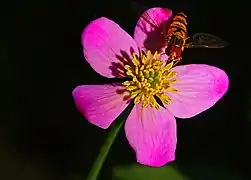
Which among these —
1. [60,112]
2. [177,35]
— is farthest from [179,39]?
[60,112]

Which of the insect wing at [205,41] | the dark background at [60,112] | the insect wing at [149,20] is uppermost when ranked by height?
the insect wing at [149,20]

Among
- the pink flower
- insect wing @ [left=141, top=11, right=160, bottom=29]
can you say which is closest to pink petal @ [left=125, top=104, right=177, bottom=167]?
the pink flower

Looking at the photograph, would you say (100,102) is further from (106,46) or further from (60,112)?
(60,112)

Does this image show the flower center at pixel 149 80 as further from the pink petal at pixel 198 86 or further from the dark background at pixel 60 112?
the dark background at pixel 60 112

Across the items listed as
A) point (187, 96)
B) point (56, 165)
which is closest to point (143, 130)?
point (187, 96)

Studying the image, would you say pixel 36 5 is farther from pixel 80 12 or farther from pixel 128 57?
pixel 128 57

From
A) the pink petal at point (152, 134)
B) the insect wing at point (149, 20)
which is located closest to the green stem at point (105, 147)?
the pink petal at point (152, 134)

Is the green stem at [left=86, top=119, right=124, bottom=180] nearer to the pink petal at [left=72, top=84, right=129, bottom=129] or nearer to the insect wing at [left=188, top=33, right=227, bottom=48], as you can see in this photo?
the pink petal at [left=72, top=84, right=129, bottom=129]
